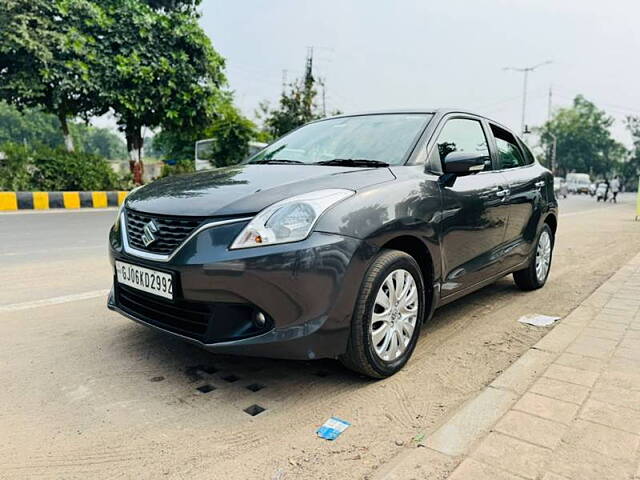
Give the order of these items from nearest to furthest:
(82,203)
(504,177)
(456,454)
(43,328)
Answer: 1. (456,454)
2. (43,328)
3. (504,177)
4. (82,203)

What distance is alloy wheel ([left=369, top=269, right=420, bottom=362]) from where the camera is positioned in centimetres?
259

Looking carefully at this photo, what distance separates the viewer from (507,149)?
14.1 feet

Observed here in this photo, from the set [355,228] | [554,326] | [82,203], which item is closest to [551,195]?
[554,326]

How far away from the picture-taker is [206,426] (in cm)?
220

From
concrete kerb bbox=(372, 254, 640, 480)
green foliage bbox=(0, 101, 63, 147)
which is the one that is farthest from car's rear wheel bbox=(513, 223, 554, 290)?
green foliage bbox=(0, 101, 63, 147)

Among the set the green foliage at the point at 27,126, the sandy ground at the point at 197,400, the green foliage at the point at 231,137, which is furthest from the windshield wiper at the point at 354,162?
the green foliage at the point at 27,126

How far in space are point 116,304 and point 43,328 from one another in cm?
86

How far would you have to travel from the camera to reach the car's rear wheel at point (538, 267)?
457 cm

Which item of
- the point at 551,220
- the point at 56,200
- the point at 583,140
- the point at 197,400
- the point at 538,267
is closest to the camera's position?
the point at 197,400

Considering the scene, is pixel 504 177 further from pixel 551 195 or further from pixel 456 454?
pixel 456 454

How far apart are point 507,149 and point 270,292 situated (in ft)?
9.53

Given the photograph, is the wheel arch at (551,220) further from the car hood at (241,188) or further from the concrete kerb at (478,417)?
the car hood at (241,188)

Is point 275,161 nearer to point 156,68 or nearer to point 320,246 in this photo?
point 320,246

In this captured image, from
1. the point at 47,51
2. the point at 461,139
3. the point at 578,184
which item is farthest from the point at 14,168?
the point at 578,184
